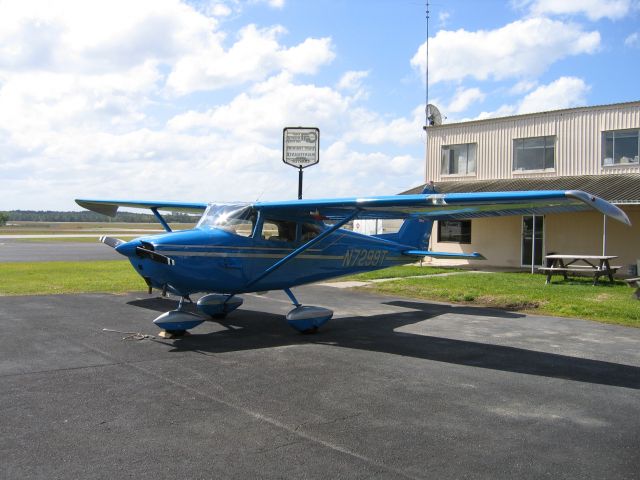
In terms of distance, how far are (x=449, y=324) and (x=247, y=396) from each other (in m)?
5.76

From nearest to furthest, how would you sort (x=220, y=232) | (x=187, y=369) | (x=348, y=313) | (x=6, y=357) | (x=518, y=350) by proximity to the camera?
(x=187, y=369) → (x=6, y=357) → (x=518, y=350) → (x=220, y=232) → (x=348, y=313)

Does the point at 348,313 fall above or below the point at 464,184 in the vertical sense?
below

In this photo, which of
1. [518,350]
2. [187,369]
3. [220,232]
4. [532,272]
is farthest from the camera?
[532,272]

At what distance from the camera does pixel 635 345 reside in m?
8.76

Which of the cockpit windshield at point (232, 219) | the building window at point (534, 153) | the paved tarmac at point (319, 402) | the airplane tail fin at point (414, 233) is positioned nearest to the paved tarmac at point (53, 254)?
the paved tarmac at point (319, 402)

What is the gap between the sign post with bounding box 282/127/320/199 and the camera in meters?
18.0

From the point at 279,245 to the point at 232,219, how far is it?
104 cm

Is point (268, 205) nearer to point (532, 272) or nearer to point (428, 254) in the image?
point (428, 254)

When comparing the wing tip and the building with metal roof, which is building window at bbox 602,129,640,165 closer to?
the building with metal roof

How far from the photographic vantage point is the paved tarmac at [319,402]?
4.21 metres

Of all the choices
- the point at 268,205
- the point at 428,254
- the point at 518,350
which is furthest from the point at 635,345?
the point at 268,205

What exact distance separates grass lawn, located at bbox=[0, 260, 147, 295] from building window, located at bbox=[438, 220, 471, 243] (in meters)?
12.9

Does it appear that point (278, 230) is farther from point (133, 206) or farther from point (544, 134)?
point (544, 134)

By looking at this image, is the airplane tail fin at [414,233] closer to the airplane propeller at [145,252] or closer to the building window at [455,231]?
the airplane propeller at [145,252]
